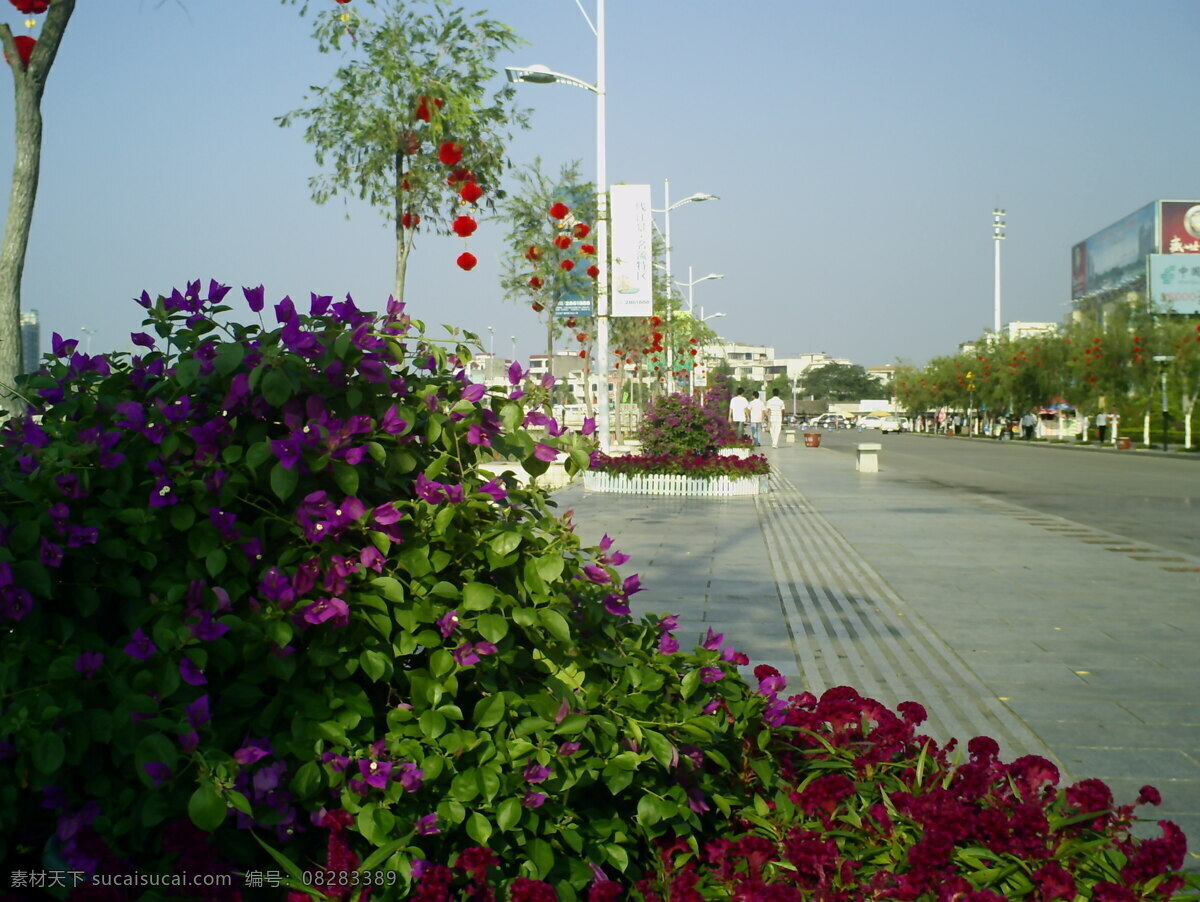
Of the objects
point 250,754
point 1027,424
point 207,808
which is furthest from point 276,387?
point 1027,424

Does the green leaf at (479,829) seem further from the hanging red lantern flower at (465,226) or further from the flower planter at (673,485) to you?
the flower planter at (673,485)

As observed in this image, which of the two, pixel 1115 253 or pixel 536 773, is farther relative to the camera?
pixel 1115 253

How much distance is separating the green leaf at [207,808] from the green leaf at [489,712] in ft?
1.82

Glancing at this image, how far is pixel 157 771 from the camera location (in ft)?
7.75

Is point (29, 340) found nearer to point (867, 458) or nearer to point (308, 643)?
point (308, 643)

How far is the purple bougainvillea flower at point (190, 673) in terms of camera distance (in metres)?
2.45

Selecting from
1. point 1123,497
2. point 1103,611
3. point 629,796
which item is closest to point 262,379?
point 629,796

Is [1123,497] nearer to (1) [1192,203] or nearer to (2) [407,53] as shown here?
(2) [407,53]

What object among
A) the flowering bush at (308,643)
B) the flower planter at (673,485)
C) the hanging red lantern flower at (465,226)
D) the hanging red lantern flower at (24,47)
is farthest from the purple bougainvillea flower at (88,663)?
the flower planter at (673,485)

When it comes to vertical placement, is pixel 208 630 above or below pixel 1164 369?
below

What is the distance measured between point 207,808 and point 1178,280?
3662 inches

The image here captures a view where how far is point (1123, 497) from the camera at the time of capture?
2102 centimetres

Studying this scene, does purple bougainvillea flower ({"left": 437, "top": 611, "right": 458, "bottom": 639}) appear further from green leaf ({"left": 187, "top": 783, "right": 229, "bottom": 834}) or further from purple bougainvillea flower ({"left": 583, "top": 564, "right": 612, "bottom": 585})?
green leaf ({"left": 187, "top": 783, "right": 229, "bottom": 834})

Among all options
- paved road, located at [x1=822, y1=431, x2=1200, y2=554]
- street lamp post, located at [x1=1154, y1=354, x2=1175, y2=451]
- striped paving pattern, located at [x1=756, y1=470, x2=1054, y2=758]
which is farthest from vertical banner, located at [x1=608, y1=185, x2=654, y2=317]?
street lamp post, located at [x1=1154, y1=354, x2=1175, y2=451]
